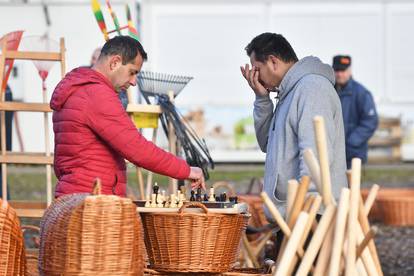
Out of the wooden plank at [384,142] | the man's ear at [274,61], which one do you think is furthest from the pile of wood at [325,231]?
the wooden plank at [384,142]

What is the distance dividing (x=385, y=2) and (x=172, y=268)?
15.4m

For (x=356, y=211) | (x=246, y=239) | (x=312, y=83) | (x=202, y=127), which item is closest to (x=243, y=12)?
(x=202, y=127)

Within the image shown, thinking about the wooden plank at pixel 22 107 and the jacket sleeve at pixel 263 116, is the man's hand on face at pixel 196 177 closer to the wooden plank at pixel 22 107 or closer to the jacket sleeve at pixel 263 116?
the jacket sleeve at pixel 263 116

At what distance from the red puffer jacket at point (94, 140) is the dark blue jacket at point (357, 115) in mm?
5620

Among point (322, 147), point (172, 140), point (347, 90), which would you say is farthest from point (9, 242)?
point (347, 90)

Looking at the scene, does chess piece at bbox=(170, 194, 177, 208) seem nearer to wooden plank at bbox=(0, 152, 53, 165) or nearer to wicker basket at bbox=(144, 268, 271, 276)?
wicker basket at bbox=(144, 268, 271, 276)

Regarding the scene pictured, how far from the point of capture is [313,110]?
15.9ft

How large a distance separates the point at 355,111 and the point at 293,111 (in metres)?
5.63

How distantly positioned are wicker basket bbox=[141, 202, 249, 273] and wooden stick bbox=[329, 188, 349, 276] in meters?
1.12

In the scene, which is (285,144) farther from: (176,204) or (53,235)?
(53,235)

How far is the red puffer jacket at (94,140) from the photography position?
187 inches

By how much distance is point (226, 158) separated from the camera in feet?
67.0

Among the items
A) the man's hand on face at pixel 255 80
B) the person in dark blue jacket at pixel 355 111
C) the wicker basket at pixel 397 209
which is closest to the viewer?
the man's hand on face at pixel 255 80

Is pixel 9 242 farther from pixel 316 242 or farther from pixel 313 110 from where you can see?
pixel 313 110
